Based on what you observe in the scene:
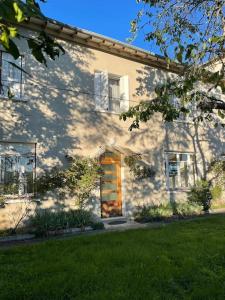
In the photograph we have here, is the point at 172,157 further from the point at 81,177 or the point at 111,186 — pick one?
the point at 81,177

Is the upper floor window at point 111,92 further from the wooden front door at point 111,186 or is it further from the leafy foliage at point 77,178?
the leafy foliage at point 77,178

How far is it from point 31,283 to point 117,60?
37.4ft

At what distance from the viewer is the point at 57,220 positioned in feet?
35.6

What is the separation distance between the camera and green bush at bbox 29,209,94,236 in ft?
34.1

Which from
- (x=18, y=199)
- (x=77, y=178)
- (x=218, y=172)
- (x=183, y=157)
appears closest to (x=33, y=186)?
(x=18, y=199)

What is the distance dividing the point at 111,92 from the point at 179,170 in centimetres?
538

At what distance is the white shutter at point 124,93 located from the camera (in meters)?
14.5

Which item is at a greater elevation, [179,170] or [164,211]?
[179,170]

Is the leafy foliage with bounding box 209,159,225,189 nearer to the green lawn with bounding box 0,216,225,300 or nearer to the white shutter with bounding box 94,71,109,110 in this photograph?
the white shutter with bounding box 94,71,109,110

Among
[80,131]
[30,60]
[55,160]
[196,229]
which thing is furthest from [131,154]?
[30,60]

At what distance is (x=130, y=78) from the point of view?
48.5 feet

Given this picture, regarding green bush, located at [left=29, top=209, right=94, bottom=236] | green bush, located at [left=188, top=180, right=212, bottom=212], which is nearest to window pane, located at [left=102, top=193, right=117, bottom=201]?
green bush, located at [left=29, top=209, right=94, bottom=236]

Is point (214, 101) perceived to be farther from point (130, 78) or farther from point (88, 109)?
point (130, 78)

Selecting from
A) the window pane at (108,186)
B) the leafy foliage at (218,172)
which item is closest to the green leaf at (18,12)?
the window pane at (108,186)
